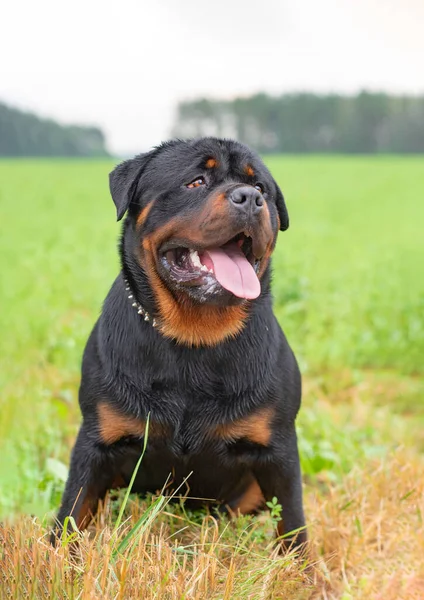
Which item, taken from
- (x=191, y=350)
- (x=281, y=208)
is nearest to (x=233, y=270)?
(x=191, y=350)

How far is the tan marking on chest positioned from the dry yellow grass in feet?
1.09

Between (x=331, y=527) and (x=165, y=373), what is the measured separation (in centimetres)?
113

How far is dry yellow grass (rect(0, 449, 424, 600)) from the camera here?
209cm

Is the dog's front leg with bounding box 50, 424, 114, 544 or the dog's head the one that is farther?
the dog's front leg with bounding box 50, 424, 114, 544

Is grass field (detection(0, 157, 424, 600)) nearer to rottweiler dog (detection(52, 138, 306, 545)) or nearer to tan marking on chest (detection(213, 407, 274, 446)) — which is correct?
rottweiler dog (detection(52, 138, 306, 545))

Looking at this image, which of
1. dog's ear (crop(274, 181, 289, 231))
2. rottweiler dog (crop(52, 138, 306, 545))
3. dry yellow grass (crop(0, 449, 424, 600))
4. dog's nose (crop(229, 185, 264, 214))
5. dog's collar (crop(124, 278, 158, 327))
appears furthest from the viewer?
dog's ear (crop(274, 181, 289, 231))

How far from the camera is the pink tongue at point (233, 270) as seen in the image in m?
2.59

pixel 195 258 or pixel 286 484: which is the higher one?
pixel 195 258

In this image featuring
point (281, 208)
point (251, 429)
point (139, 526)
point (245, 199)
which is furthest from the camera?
point (281, 208)

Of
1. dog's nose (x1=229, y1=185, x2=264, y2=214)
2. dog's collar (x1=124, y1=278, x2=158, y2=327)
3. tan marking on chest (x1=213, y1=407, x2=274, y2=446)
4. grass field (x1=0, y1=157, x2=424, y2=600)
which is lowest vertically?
grass field (x1=0, y1=157, x2=424, y2=600)

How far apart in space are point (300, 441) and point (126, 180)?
189 cm

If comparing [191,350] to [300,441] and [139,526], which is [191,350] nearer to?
→ [139,526]

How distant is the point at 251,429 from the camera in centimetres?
263

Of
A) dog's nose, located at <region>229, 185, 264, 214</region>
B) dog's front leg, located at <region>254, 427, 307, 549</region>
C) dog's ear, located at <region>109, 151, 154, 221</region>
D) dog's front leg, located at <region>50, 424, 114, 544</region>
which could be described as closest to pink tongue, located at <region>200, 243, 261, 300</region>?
dog's nose, located at <region>229, 185, 264, 214</region>
